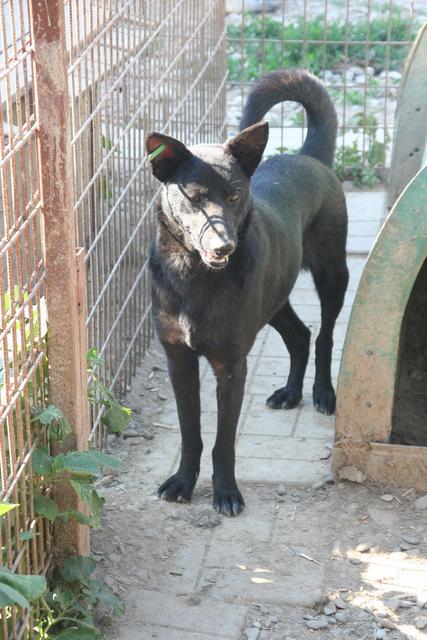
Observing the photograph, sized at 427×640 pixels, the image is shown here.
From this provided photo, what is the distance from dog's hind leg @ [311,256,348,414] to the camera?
4.91m

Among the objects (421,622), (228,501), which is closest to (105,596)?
(228,501)

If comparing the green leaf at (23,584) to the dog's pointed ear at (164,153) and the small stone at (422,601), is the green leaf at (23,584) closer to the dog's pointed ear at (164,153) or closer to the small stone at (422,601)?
the small stone at (422,601)

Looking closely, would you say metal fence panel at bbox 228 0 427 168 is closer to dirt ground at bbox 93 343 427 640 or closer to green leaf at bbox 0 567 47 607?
dirt ground at bbox 93 343 427 640

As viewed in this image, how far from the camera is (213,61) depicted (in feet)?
22.0

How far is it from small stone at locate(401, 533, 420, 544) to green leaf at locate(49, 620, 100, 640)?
4.16ft

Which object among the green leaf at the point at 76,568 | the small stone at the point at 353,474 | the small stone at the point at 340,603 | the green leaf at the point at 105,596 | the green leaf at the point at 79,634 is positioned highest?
the green leaf at the point at 76,568

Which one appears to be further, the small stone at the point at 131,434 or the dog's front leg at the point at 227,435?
the small stone at the point at 131,434

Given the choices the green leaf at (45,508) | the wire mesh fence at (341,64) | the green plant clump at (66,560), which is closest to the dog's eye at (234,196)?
the green plant clump at (66,560)

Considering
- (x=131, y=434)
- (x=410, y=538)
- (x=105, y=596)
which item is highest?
(x=105, y=596)

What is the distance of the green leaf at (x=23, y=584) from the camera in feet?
8.55

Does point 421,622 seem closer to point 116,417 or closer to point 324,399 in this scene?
point 116,417

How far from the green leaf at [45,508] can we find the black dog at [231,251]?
3.29ft

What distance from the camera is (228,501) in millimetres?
4090

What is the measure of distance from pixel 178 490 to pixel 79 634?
1.15 m
